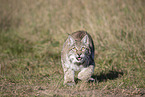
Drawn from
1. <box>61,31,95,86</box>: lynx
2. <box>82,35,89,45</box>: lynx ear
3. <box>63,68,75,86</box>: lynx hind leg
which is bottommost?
<box>63,68,75,86</box>: lynx hind leg

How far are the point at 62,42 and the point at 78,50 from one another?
2973 millimetres

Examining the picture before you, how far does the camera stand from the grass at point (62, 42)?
4277mm

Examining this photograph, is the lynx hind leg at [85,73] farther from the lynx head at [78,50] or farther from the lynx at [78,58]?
the lynx head at [78,50]

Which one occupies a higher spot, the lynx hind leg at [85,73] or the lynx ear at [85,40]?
the lynx ear at [85,40]

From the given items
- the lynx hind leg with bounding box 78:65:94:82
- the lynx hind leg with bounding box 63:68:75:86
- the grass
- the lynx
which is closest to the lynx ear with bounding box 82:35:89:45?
the lynx

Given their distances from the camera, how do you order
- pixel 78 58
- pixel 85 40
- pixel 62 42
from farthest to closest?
pixel 62 42, pixel 85 40, pixel 78 58

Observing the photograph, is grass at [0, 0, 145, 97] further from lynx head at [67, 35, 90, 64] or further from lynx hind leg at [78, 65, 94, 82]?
lynx head at [67, 35, 90, 64]

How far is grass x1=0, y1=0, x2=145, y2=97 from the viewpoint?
4277 mm

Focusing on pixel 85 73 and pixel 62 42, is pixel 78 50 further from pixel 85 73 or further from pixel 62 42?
pixel 62 42

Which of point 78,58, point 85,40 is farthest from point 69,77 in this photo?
point 85,40

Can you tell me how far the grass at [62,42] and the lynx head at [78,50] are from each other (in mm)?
507

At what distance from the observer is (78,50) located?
13.5 ft

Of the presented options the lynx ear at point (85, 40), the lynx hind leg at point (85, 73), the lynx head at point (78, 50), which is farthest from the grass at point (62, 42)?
the lynx ear at point (85, 40)

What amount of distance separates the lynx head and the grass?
507 millimetres
